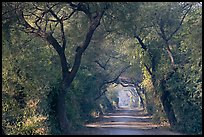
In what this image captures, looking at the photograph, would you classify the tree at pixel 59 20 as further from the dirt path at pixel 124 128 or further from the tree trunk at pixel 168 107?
the tree trunk at pixel 168 107

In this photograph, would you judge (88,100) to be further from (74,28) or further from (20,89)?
(20,89)

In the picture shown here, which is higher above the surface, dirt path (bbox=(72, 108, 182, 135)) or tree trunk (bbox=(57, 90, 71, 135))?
tree trunk (bbox=(57, 90, 71, 135))

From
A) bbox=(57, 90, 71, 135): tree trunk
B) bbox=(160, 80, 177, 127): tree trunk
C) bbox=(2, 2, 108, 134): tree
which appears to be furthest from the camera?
bbox=(160, 80, 177, 127): tree trunk

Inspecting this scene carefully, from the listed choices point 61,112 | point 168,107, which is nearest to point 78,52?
point 61,112

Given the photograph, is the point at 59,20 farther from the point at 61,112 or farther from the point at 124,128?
the point at 124,128

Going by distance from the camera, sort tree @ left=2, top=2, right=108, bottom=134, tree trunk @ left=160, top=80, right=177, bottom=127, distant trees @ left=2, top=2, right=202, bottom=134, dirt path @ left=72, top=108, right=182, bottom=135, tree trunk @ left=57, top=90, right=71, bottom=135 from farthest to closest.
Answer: tree trunk @ left=160, top=80, right=177, bottom=127
dirt path @ left=72, top=108, right=182, bottom=135
tree trunk @ left=57, top=90, right=71, bottom=135
tree @ left=2, top=2, right=108, bottom=134
distant trees @ left=2, top=2, right=202, bottom=134

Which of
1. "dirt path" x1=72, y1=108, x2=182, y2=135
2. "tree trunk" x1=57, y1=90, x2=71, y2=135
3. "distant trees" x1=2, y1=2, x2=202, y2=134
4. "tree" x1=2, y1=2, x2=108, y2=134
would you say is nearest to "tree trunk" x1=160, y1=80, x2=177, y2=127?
"distant trees" x1=2, y1=2, x2=202, y2=134

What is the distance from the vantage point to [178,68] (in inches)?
1084

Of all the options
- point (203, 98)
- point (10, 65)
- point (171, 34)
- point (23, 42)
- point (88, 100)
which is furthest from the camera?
point (88, 100)

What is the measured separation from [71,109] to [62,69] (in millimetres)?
5515

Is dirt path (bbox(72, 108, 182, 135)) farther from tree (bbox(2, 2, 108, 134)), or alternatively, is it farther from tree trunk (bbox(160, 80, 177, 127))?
tree (bbox(2, 2, 108, 134))

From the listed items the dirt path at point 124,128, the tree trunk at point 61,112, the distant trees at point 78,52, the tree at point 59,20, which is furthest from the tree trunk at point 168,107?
the tree trunk at point 61,112

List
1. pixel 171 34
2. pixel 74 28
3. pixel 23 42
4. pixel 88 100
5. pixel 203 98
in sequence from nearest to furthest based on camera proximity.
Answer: pixel 23 42 → pixel 203 98 → pixel 74 28 → pixel 171 34 → pixel 88 100

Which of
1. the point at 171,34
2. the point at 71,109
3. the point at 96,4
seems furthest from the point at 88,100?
the point at 96,4
